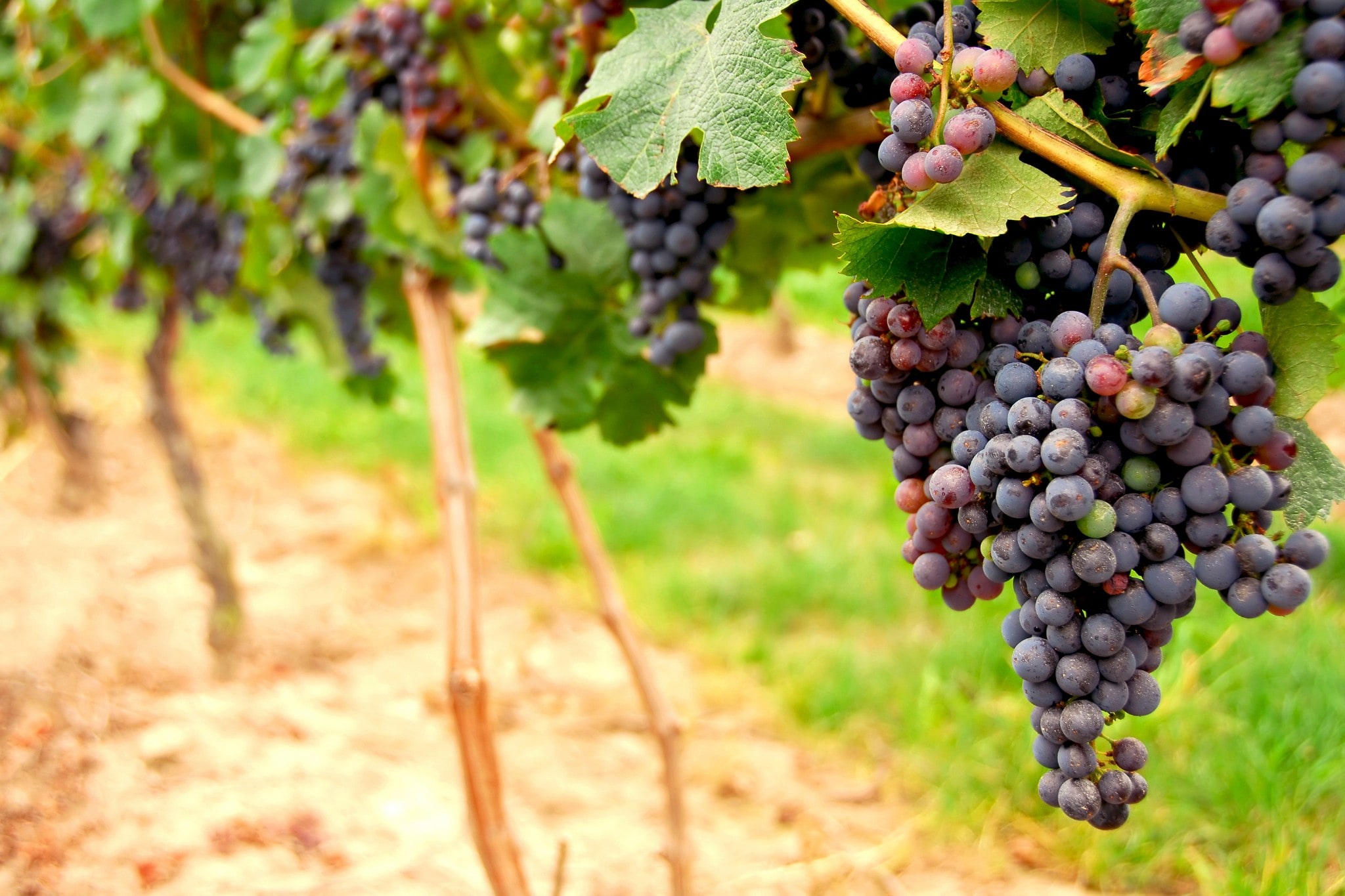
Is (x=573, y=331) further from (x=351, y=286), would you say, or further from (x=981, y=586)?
(x=351, y=286)

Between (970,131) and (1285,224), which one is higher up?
(970,131)

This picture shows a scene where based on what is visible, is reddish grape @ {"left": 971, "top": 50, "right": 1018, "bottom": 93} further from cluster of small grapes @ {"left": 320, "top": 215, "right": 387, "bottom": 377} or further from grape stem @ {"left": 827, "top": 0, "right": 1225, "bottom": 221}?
cluster of small grapes @ {"left": 320, "top": 215, "right": 387, "bottom": 377}

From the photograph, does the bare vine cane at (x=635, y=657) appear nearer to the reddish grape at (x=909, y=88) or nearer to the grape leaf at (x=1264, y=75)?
the reddish grape at (x=909, y=88)

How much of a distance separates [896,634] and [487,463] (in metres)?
2.84

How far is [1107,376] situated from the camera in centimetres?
63

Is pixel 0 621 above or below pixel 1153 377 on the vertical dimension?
above

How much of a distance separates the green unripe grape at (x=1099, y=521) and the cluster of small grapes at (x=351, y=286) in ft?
6.32

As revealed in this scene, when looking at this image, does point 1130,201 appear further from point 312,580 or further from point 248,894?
point 312,580

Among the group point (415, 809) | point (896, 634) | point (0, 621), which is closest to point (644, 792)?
point (415, 809)

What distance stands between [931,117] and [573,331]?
0.84 metres

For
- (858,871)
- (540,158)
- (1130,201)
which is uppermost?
(540,158)

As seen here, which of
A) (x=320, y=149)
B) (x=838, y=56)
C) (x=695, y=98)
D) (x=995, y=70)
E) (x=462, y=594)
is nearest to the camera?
(x=995, y=70)

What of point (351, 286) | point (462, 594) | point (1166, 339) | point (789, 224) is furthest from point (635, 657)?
point (1166, 339)

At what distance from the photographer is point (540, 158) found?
4.83 ft
